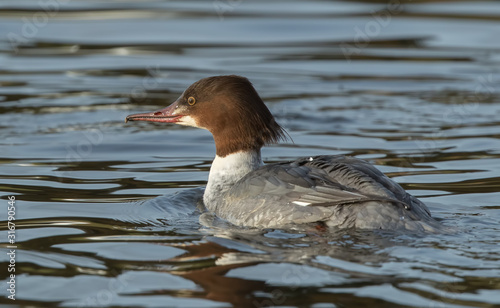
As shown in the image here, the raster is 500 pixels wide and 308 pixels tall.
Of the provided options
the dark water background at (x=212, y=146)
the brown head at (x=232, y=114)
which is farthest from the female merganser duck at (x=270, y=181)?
the dark water background at (x=212, y=146)

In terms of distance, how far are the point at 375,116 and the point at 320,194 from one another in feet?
18.3

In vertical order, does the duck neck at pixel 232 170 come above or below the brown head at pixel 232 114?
below

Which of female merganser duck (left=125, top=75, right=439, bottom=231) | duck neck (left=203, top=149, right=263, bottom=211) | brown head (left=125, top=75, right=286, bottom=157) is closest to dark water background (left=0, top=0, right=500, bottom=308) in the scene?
female merganser duck (left=125, top=75, right=439, bottom=231)

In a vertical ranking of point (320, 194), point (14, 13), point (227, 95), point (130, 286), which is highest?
point (14, 13)

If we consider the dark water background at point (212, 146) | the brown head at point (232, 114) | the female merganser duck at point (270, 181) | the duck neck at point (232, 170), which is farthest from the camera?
the duck neck at point (232, 170)

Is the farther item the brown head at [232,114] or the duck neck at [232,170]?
the duck neck at [232,170]

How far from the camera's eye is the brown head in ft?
24.9

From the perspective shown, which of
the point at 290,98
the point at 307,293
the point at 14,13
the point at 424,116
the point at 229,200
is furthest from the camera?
the point at 14,13

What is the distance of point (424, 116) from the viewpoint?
1195 centimetres

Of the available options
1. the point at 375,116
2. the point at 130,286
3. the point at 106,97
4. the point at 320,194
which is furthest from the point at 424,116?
the point at 130,286

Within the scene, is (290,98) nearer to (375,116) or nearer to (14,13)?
(375,116)

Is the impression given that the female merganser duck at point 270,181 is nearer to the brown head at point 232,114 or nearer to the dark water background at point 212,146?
the brown head at point 232,114

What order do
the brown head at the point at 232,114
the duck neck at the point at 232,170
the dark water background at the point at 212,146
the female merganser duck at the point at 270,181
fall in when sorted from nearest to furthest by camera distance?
the dark water background at the point at 212,146, the female merganser duck at the point at 270,181, the brown head at the point at 232,114, the duck neck at the point at 232,170

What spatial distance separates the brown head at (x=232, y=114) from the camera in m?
7.59
